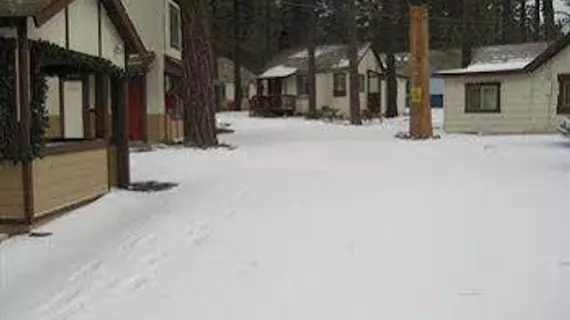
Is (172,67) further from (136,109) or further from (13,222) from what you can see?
(13,222)

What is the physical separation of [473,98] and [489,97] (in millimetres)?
570

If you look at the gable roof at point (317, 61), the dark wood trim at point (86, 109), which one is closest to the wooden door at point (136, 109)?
the dark wood trim at point (86, 109)

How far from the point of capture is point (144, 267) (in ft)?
27.0

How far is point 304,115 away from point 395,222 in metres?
39.4

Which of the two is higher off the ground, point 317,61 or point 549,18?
point 549,18

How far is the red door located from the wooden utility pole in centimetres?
857

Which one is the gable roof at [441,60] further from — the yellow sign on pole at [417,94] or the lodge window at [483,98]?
the yellow sign on pole at [417,94]

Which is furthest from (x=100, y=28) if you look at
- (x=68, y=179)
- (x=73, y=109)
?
(x=73, y=109)

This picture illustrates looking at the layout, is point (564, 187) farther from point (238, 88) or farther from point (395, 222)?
point (238, 88)

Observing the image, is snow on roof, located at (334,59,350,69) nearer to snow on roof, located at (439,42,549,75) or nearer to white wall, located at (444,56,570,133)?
snow on roof, located at (439,42,549,75)

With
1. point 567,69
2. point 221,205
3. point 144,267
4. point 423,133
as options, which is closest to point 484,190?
→ point 221,205

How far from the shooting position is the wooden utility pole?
26422mm

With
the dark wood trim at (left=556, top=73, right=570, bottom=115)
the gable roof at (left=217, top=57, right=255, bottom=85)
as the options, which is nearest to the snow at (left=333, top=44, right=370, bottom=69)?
the gable roof at (left=217, top=57, right=255, bottom=85)

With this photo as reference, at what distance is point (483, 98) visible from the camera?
97.8 ft
